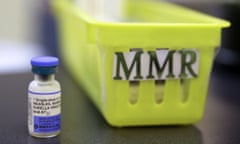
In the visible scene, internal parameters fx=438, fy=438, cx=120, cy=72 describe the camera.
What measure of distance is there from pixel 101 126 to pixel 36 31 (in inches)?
47.2

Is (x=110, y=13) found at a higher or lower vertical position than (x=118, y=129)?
higher

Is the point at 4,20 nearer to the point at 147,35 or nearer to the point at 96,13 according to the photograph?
the point at 96,13

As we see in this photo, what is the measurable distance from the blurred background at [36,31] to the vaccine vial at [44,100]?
0.45 meters

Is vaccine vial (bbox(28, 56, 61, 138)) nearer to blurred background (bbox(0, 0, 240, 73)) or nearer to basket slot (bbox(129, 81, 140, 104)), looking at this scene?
basket slot (bbox(129, 81, 140, 104))

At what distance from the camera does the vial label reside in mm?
579

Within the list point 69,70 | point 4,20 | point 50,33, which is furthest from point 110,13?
point 4,20

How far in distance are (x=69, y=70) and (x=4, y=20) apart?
3.26 feet

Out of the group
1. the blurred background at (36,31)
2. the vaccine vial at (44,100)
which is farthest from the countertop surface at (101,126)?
the blurred background at (36,31)

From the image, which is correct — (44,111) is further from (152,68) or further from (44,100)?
(152,68)

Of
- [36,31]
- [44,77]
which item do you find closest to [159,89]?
[44,77]

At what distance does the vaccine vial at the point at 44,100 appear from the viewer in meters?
0.58

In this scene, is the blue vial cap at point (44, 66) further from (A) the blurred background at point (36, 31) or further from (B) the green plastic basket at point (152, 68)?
(A) the blurred background at point (36, 31)

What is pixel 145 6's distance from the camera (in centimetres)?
109

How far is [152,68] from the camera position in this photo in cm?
63
